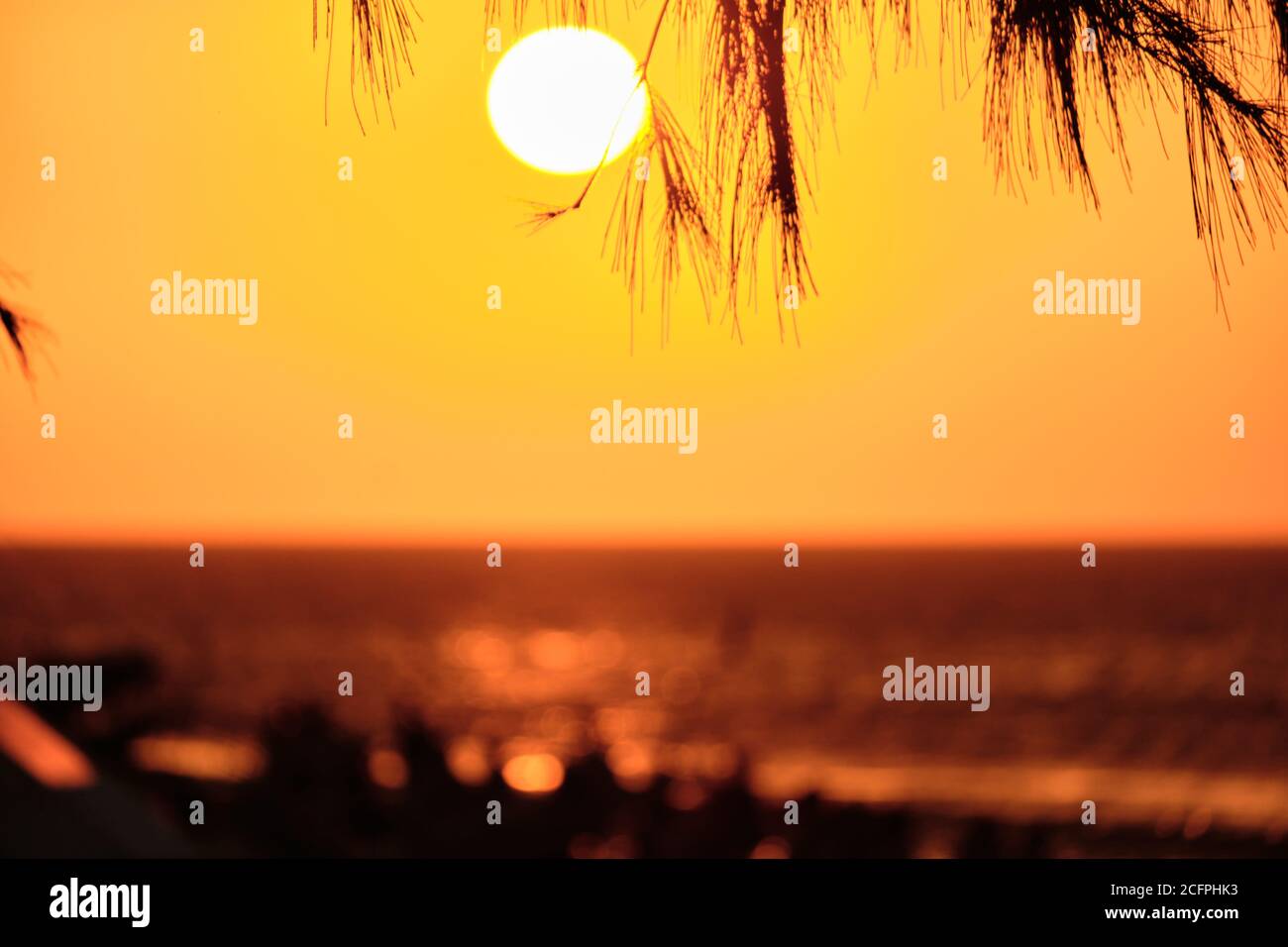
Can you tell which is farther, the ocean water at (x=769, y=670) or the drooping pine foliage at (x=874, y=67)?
the ocean water at (x=769, y=670)

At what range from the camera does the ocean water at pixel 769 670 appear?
13.2 meters

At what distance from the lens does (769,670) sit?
20.4m

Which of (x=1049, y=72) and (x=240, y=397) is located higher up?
(x=240, y=397)

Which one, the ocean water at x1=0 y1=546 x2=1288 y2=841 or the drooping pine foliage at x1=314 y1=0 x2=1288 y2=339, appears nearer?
the drooping pine foliage at x1=314 y1=0 x2=1288 y2=339

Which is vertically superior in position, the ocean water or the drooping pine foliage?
the drooping pine foliage

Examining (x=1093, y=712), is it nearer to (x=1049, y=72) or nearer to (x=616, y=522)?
(x=1049, y=72)

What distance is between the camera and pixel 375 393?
29.8 m

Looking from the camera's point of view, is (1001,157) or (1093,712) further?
(1093,712)

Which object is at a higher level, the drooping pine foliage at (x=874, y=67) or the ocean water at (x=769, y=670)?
the drooping pine foliage at (x=874, y=67)

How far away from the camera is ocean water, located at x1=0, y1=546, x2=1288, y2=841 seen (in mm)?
13164
